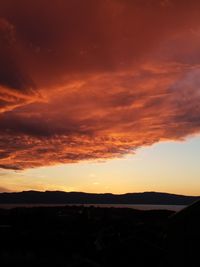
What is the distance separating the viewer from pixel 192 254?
14109mm

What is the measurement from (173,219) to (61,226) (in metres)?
27.1

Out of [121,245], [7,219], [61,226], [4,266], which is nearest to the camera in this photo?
[4,266]

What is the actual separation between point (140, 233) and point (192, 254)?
59.7ft

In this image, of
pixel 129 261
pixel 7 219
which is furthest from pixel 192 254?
pixel 7 219

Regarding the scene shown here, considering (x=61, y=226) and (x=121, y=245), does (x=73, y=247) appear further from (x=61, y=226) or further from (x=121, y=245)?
(x=61, y=226)

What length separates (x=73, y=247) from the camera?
2961 cm

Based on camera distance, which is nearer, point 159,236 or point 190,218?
point 190,218

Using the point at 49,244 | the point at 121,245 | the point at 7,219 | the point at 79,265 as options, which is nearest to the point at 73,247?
the point at 49,244

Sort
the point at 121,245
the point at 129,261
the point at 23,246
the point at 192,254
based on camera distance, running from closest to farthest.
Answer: the point at 192,254 < the point at 129,261 < the point at 121,245 < the point at 23,246

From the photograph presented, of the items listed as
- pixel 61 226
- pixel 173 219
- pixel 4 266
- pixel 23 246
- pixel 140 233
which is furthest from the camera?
pixel 61 226

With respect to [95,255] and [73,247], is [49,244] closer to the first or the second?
[73,247]

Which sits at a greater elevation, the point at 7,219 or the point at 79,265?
the point at 7,219

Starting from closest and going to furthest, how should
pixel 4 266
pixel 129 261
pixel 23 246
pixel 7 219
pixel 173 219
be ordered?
pixel 173 219 → pixel 4 266 → pixel 129 261 → pixel 23 246 → pixel 7 219

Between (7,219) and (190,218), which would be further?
(7,219)
